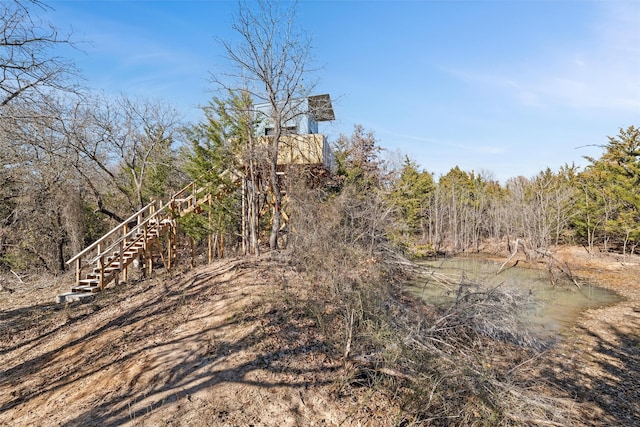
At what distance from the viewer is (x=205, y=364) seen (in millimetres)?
5113

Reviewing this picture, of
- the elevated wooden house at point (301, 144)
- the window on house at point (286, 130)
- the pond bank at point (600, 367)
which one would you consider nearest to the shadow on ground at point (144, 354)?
the pond bank at point (600, 367)

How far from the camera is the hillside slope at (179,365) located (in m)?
4.31

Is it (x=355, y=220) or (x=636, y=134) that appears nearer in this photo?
(x=355, y=220)

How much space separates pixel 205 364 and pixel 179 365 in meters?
0.42

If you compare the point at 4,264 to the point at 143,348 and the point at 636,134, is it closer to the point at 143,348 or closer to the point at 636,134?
the point at 143,348

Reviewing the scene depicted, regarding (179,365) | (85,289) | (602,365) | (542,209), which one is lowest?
(602,365)

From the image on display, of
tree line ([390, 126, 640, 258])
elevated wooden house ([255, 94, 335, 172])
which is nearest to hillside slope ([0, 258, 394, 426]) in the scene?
elevated wooden house ([255, 94, 335, 172])

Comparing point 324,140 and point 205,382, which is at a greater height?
point 324,140

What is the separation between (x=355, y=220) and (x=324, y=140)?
340 cm

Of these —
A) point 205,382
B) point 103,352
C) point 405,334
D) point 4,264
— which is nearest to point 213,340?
point 205,382

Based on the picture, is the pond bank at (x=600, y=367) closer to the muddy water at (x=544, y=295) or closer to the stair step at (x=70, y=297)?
the muddy water at (x=544, y=295)

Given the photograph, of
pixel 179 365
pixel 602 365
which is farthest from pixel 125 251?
pixel 602 365

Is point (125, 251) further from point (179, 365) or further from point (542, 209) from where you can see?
point (542, 209)

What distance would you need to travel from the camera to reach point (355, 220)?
460 inches
